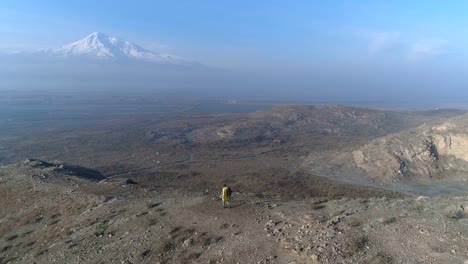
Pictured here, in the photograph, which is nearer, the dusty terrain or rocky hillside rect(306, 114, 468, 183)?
the dusty terrain

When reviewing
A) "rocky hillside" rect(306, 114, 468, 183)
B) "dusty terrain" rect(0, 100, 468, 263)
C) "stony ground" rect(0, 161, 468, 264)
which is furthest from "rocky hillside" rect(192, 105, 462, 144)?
"stony ground" rect(0, 161, 468, 264)

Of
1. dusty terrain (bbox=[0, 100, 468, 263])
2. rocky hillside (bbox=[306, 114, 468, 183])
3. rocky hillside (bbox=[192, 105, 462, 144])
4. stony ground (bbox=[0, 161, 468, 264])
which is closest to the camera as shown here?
stony ground (bbox=[0, 161, 468, 264])

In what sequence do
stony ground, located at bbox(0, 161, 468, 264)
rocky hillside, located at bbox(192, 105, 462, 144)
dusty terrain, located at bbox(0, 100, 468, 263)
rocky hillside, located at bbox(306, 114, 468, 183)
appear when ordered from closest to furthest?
1. stony ground, located at bbox(0, 161, 468, 264)
2. dusty terrain, located at bbox(0, 100, 468, 263)
3. rocky hillside, located at bbox(306, 114, 468, 183)
4. rocky hillside, located at bbox(192, 105, 462, 144)

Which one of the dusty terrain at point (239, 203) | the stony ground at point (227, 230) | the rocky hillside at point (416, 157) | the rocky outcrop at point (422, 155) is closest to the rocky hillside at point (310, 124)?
the dusty terrain at point (239, 203)

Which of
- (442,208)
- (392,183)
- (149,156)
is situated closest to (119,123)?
(149,156)

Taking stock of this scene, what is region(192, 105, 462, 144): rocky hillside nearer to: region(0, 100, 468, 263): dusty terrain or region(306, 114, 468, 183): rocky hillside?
region(0, 100, 468, 263): dusty terrain

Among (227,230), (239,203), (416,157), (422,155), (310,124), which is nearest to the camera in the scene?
(227,230)

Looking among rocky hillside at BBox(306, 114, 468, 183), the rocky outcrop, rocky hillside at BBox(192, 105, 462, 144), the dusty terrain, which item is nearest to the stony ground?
the dusty terrain

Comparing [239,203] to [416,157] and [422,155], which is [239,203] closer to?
[416,157]

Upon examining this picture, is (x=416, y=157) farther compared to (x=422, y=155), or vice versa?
(x=416, y=157)

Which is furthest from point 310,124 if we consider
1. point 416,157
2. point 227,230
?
point 227,230
